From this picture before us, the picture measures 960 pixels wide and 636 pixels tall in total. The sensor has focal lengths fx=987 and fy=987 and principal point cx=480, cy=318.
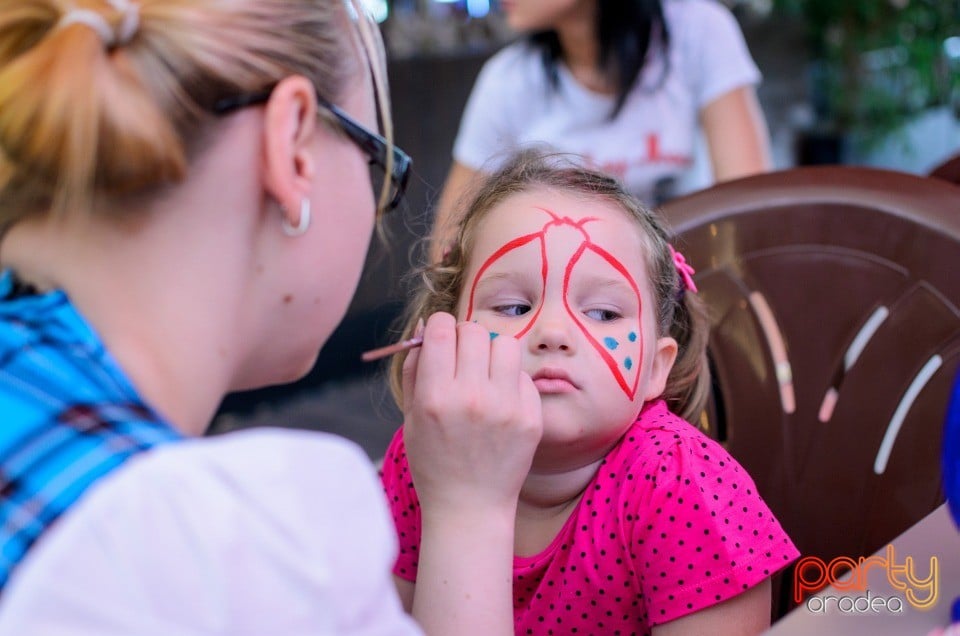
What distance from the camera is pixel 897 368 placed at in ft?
4.19

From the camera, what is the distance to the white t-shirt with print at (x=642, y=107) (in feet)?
7.23

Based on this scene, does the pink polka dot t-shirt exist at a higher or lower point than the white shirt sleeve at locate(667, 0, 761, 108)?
lower

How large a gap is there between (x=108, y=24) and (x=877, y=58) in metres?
5.58

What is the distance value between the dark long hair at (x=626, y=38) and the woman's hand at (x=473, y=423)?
4.62 ft

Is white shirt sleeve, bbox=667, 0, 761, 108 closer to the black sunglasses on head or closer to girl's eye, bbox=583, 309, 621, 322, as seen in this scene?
girl's eye, bbox=583, 309, 621, 322

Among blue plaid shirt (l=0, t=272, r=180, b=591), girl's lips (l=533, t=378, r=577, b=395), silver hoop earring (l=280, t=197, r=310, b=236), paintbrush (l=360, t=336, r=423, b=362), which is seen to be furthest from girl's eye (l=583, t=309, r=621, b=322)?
blue plaid shirt (l=0, t=272, r=180, b=591)

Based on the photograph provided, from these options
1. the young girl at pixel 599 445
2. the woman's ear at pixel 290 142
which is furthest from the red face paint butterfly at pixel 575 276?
the woman's ear at pixel 290 142

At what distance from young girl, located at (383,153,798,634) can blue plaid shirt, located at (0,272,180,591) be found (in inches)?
14.1

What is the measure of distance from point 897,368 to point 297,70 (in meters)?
0.89

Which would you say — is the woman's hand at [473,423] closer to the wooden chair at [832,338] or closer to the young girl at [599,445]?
the young girl at [599,445]

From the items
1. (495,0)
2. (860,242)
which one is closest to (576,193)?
(860,242)

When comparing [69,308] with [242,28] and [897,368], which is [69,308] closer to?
[242,28]

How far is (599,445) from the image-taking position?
1.09 meters

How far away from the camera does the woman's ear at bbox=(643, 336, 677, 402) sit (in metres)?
1.19
